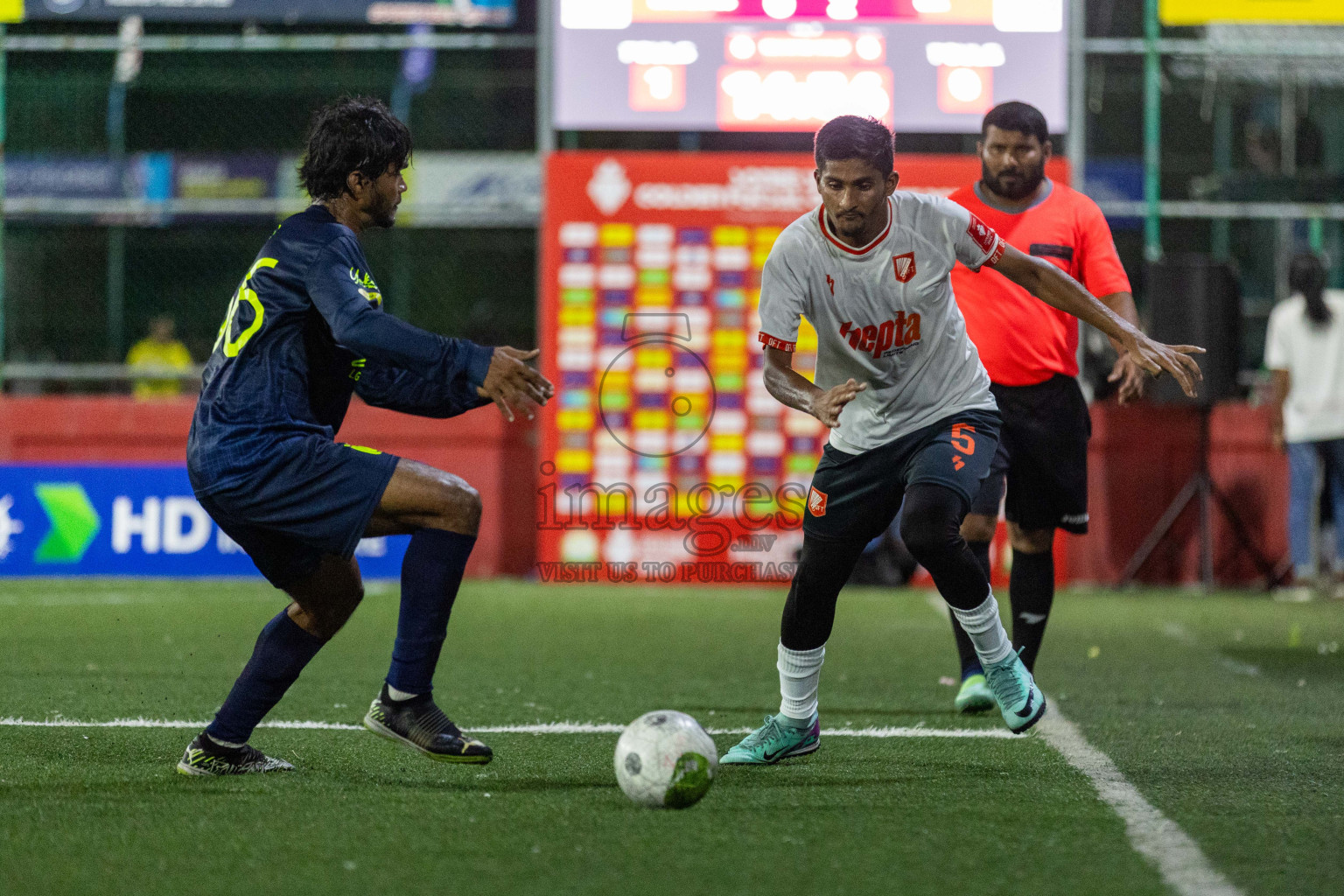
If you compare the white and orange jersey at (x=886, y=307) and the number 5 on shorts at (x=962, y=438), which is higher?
the white and orange jersey at (x=886, y=307)

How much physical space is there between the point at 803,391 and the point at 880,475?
0.45m

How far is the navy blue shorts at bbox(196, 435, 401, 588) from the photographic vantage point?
14.0ft

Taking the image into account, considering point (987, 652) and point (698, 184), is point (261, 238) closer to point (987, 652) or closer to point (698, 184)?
point (698, 184)

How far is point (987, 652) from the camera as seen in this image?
4.86 metres

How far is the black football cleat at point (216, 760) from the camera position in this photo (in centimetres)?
457

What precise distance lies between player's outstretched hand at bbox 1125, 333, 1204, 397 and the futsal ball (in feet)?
5.77

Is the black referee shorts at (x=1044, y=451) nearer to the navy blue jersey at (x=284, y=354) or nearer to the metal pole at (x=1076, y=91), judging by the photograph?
the navy blue jersey at (x=284, y=354)

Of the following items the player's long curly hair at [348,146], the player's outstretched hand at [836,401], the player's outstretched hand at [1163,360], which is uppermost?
the player's long curly hair at [348,146]

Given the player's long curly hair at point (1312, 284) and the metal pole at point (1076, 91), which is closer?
the player's long curly hair at point (1312, 284)

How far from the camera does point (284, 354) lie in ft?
14.2

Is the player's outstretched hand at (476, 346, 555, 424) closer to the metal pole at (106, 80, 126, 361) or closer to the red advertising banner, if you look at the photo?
the red advertising banner

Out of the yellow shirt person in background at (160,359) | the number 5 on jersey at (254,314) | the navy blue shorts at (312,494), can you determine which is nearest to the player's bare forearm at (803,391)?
the navy blue shorts at (312,494)

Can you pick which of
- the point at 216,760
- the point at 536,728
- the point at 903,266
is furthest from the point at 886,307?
the point at 216,760

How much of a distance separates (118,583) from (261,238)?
1079 centimetres
